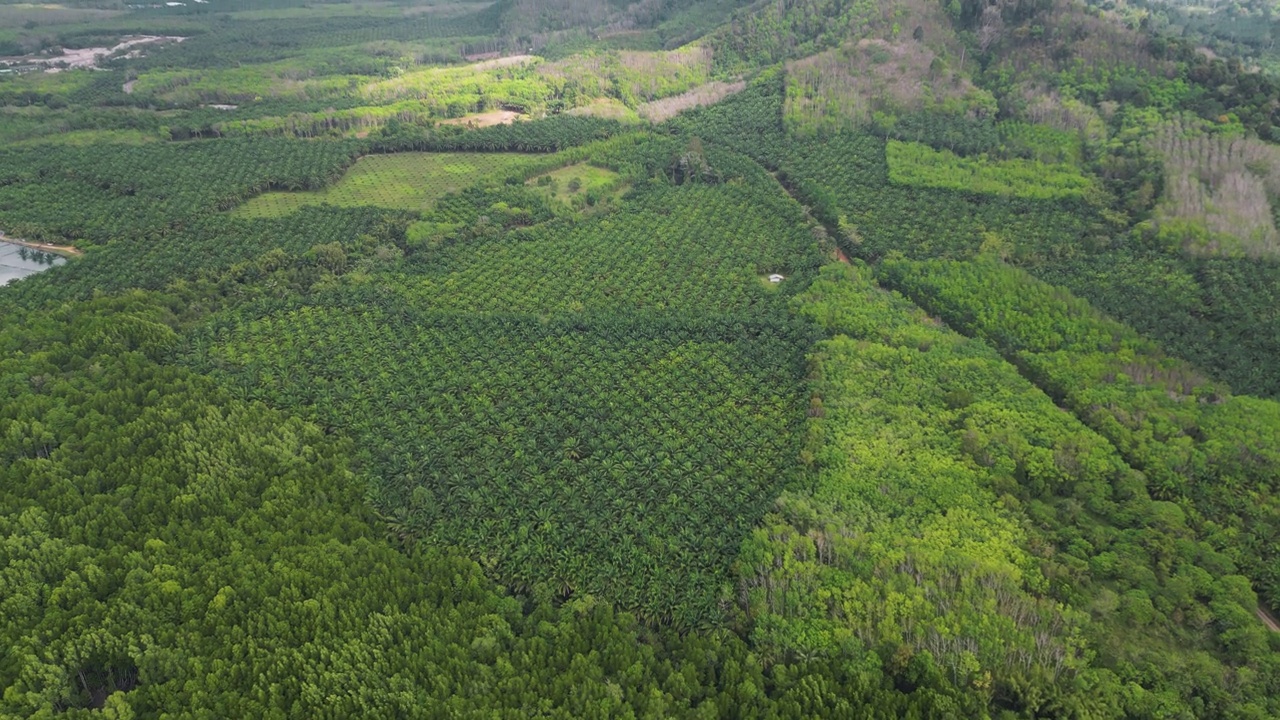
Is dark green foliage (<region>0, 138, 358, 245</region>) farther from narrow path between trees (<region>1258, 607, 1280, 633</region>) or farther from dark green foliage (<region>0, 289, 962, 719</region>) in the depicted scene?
narrow path between trees (<region>1258, 607, 1280, 633</region>)

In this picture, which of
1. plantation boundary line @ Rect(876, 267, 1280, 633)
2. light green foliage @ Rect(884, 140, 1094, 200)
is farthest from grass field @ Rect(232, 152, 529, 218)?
plantation boundary line @ Rect(876, 267, 1280, 633)

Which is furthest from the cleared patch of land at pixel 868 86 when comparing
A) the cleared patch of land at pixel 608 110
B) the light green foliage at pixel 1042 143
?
the cleared patch of land at pixel 608 110

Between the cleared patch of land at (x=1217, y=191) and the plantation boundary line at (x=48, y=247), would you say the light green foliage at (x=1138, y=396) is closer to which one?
the cleared patch of land at (x=1217, y=191)

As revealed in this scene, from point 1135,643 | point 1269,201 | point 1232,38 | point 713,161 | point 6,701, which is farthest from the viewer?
point 1232,38

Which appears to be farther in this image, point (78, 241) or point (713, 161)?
point (713, 161)

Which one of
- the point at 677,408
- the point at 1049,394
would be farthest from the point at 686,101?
the point at 1049,394

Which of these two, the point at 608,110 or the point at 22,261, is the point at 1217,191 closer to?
the point at 608,110

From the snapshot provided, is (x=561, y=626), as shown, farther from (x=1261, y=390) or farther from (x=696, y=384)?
(x=1261, y=390)

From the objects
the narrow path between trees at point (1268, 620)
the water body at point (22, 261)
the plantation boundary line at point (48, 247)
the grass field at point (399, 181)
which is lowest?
the narrow path between trees at point (1268, 620)

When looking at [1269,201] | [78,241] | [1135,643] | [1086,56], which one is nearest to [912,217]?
[1269,201]
